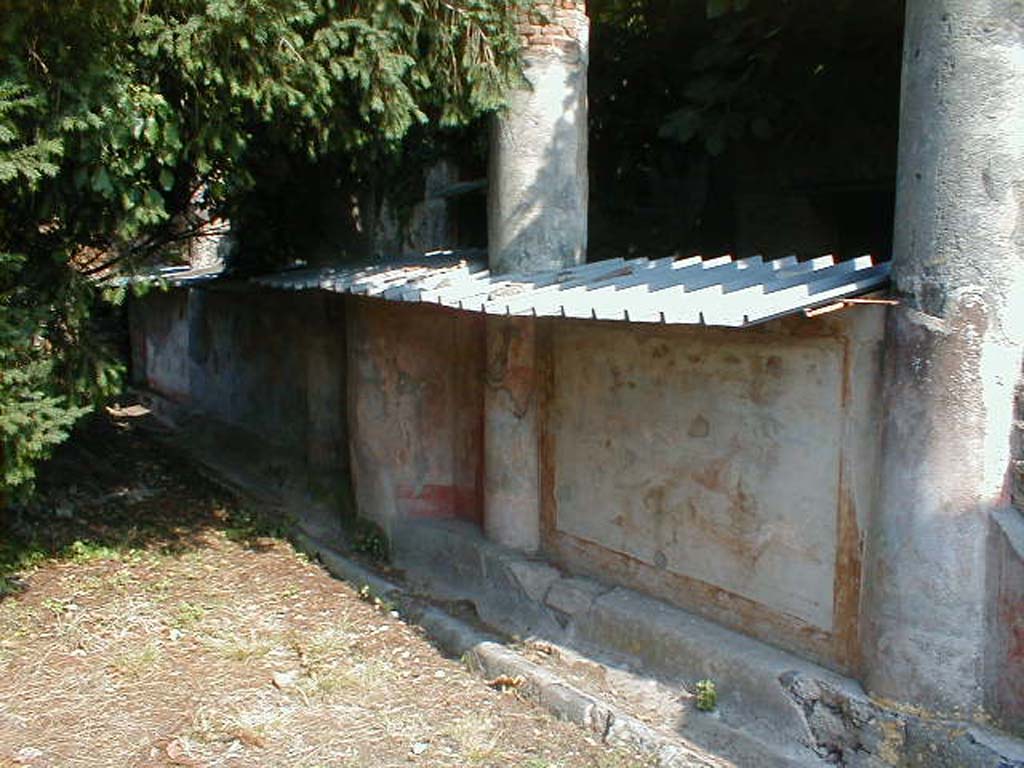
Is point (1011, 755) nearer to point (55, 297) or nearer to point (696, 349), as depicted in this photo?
point (696, 349)

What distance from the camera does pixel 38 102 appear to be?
4.48 meters

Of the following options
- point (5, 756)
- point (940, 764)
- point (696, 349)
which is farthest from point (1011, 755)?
Answer: point (5, 756)

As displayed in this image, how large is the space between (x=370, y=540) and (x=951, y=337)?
4.74 metres

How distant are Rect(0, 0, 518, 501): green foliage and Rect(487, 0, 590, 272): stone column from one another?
0.25 m

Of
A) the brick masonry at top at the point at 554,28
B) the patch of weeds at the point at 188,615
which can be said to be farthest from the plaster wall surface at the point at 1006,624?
the patch of weeds at the point at 188,615

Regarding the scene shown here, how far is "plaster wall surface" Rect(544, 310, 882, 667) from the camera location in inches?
165

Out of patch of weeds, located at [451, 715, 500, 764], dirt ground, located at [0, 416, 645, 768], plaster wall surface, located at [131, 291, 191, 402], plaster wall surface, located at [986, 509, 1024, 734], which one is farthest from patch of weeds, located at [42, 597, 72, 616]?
plaster wall surface, located at [131, 291, 191, 402]

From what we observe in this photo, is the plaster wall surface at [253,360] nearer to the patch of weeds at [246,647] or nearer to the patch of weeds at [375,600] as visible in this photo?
the patch of weeds at [375,600]

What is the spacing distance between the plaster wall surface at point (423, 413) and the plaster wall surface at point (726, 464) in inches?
45.4

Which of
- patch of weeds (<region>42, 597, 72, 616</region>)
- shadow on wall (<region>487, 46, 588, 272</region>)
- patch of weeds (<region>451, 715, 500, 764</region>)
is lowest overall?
patch of weeds (<region>451, 715, 500, 764</region>)

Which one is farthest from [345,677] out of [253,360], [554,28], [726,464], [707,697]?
[253,360]

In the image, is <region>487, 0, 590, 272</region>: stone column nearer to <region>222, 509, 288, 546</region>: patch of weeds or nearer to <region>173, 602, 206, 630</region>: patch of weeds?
<region>173, 602, 206, 630</region>: patch of weeds

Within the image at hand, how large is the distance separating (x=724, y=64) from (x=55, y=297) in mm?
4636

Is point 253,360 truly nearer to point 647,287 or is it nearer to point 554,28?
point 554,28
